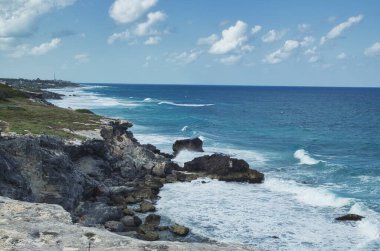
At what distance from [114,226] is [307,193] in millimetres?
16717

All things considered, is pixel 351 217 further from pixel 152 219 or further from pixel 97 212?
pixel 97 212

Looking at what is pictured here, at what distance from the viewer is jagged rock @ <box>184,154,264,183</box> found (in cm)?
3900

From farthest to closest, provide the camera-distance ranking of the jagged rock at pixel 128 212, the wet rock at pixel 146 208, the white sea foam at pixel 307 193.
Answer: the white sea foam at pixel 307 193
the wet rock at pixel 146 208
the jagged rock at pixel 128 212

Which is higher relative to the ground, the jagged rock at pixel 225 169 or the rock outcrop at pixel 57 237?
the rock outcrop at pixel 57 237

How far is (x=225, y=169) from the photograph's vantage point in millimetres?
40188

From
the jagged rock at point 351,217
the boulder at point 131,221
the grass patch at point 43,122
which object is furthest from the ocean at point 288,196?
the grass patch at point 43,122

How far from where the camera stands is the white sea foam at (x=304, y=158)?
48.1 meters

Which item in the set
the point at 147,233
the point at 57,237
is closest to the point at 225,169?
the point at 147,233

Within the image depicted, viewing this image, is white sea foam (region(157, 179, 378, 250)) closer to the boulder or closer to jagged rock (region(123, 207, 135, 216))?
jagged rock (region(123, 207, 135, 216))

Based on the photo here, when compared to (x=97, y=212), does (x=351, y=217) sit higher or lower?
lower

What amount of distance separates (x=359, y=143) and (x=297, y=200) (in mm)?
35310

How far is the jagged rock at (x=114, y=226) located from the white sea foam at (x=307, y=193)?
47.9ft

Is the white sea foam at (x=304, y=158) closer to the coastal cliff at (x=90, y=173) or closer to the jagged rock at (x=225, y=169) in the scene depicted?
the jagged rock at (x=225, y=169)

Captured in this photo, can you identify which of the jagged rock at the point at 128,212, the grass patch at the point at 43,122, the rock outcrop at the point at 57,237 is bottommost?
the jagged rock at the point at 128,212
